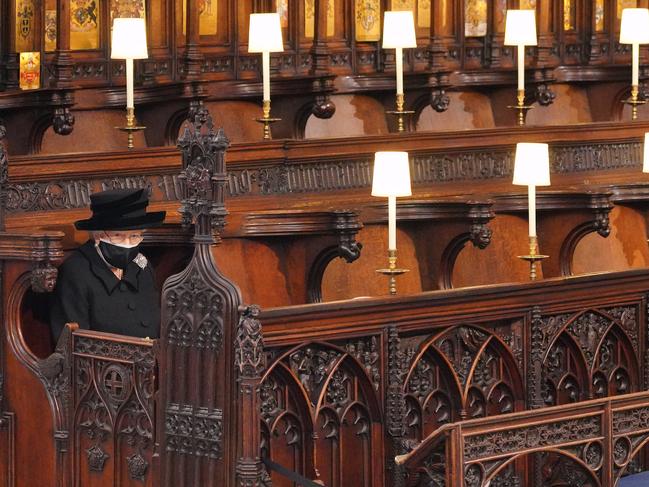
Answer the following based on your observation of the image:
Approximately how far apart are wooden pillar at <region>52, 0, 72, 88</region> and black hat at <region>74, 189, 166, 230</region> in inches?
94.2

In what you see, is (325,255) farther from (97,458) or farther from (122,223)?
(97,458)

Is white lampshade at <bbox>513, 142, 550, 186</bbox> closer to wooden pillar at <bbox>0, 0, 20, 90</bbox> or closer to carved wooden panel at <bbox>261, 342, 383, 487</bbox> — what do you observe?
carved wooden panel at <bbox>261, 342, 383, 487</bbox>

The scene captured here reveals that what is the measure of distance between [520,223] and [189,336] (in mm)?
3856

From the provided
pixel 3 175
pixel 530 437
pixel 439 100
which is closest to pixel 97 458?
pixel 3 175

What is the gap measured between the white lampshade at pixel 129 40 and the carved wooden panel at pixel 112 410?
101 inches

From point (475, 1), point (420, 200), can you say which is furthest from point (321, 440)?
point (475, 1)

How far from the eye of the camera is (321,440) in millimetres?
6781

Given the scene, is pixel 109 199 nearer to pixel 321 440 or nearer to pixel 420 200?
pixel 321 440

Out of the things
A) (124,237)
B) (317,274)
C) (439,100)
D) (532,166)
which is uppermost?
(439,100)

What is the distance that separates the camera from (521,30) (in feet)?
37.6

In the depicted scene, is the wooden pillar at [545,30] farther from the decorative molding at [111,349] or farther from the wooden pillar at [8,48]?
the decorative molding at [111,349]

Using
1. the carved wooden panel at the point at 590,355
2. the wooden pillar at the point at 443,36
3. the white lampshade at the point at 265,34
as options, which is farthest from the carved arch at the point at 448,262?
the wooden pillar at the point at 443,36

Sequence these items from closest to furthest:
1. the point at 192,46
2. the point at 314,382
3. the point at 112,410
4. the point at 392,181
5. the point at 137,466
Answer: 1. the point at 314,382
2. the point at 137,466
3. the point at 112,410
4. the point at 392,181
5. the point at 192,46

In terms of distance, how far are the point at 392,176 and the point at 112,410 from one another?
2.13 metres
